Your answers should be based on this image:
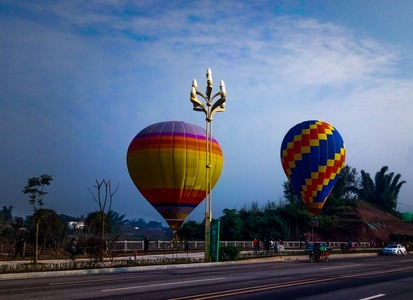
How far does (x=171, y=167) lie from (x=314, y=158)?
601 inches

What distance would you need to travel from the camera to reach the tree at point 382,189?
382ft

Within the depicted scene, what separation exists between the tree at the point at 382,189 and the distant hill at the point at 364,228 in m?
16.0

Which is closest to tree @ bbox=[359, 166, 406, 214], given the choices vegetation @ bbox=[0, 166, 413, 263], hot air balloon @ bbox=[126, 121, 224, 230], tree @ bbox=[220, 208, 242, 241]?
vegetation @ bbox=[0, 166, 413, 263]

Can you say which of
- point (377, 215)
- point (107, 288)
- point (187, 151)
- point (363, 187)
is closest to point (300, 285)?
point (107, 288)

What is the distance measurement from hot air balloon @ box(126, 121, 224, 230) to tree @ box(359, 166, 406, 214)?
7811 centimetres

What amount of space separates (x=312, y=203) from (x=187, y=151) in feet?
48.9

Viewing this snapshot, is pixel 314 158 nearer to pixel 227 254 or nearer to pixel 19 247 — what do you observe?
pixel 227 254

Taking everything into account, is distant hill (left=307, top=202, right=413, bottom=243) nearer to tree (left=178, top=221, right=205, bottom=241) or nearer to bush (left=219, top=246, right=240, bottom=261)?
tree (left=178, top=221, right=205, bottom=241)

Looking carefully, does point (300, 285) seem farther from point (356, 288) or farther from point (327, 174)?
point (327, 174)

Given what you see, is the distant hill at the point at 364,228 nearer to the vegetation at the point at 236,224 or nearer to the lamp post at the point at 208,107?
the vegetation at the point at 236,224

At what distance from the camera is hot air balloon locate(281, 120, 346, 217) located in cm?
4884

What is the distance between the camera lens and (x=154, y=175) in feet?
162

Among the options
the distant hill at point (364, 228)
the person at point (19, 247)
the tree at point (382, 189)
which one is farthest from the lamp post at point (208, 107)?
the tree at point (382, 189)

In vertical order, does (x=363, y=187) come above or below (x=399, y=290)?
above
